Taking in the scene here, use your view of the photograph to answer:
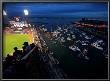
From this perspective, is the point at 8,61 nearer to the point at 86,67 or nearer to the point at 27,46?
the point at 27,46

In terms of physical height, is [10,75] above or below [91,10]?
below

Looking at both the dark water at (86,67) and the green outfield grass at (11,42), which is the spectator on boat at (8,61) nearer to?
the green outfield grass at (11,42)

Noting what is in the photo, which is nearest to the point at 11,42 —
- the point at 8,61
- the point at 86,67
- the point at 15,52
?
the point at 15,52

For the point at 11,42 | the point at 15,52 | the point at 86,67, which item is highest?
the point at 11,42

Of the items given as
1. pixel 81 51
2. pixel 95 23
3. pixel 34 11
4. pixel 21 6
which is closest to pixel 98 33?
pixel 95 23

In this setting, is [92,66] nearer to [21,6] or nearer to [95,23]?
[95,23]

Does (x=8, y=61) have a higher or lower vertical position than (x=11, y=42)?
lower
